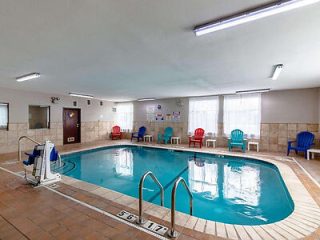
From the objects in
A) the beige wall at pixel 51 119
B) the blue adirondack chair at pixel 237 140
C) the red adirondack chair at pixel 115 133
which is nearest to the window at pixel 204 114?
the blue adirondack chair at pixel 237 140

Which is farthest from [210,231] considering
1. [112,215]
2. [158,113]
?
[158,113]

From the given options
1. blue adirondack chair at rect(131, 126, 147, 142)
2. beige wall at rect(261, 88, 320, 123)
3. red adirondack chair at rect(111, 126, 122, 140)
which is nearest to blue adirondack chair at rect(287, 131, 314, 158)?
beige wall at rect(261, 88, 320, 123)

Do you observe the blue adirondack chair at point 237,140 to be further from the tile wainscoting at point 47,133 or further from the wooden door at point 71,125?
the wooden door at point 71,125

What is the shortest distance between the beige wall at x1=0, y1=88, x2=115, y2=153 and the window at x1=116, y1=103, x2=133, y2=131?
43cm

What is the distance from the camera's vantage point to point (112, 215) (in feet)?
7.77

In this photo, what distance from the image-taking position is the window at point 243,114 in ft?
23.9

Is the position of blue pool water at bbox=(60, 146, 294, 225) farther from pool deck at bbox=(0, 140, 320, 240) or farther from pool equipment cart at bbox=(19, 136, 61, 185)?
pool equipment cart at bbox=(19, 136, 61, 185)

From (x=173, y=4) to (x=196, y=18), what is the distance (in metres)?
0.37

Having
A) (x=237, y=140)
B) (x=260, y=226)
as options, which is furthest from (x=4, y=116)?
(x=237, y=140)

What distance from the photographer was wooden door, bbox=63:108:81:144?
8.55 meters

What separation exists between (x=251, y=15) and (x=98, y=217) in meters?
3.10

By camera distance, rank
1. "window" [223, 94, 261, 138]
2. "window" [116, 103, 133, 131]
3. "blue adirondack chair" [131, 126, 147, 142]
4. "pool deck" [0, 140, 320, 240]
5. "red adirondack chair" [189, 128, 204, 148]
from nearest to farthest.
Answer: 1. "pool deck" [0, 140, 320, 240]
2. "window" [223, 94, 261, 138]
3. "red adirondack chair" [189, 128, 204, 148]
4. "blue adirondack chair" [131, 126, 147, 142]
5. "window" [116, 103, 133, 131]

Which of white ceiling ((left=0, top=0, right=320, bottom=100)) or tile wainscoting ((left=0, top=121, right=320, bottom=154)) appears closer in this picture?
white ceiling ((left=0, top=0, right=320, bottom=100))

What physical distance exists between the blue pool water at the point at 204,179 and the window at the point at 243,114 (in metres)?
1.76
